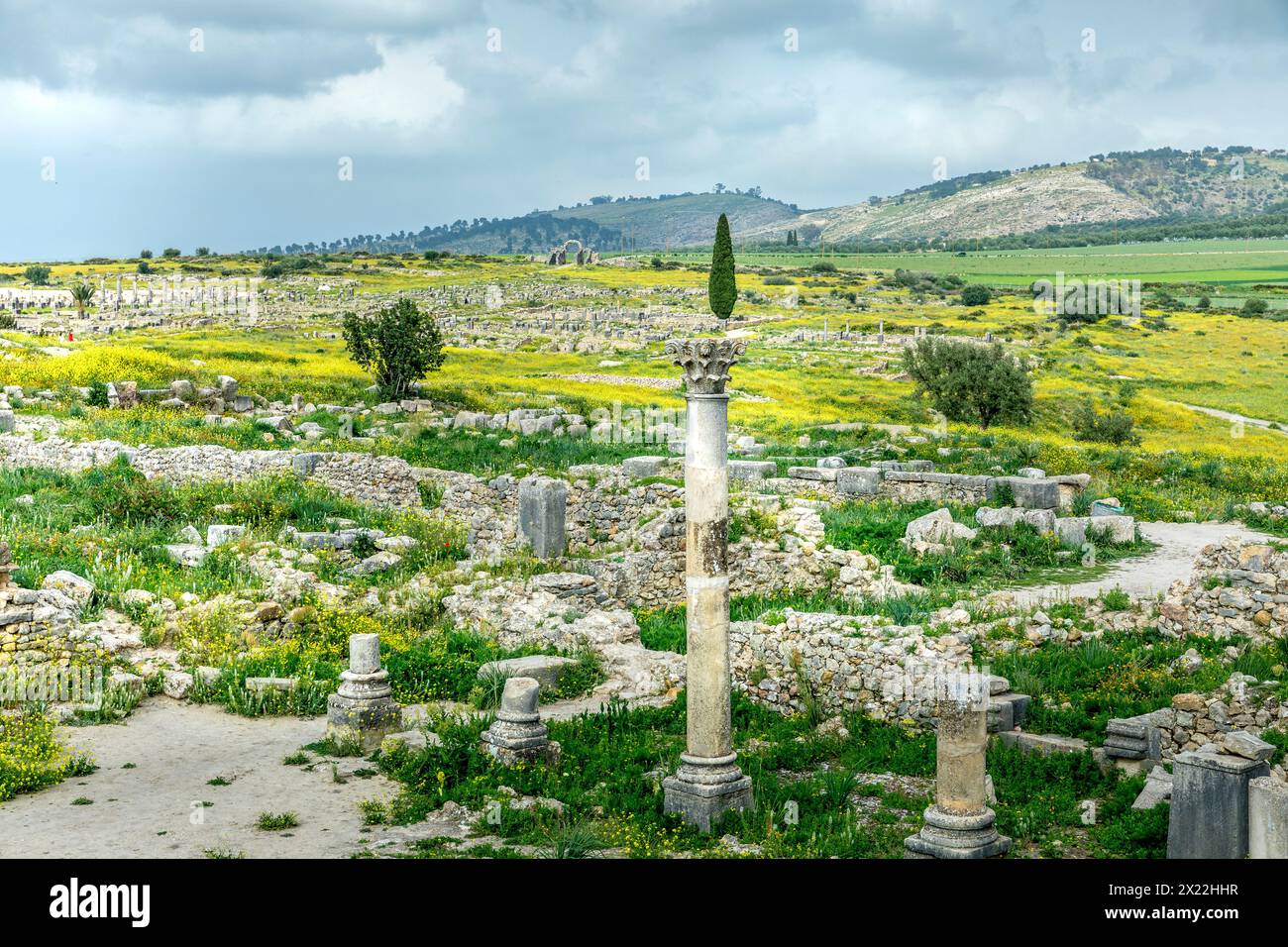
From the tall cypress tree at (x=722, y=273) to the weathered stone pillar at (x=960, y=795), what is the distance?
2649cm

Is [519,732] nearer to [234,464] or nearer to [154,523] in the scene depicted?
[154,523]

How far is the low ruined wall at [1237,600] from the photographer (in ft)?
44.6

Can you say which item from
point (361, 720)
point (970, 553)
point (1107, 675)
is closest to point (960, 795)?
point (1107, 675)

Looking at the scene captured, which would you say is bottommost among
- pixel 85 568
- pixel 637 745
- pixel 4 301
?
pixel 637 745

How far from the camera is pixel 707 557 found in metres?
10.9

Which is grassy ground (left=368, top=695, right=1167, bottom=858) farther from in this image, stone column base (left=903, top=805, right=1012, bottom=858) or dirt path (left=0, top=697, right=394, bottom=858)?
dirt path (left=0, top=697, right=394, bottom=858)

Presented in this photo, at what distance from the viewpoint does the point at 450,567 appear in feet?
65.4

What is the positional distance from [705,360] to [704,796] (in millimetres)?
3798

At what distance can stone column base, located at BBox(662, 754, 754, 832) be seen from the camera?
10.5m

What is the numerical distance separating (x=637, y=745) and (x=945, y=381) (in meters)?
28.2

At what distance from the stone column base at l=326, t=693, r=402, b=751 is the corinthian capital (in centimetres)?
502

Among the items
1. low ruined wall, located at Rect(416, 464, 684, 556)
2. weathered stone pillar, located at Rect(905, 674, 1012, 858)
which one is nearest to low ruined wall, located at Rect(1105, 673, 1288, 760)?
weathered stone pillar, located at Rect(905, 674, 1012, 858)
